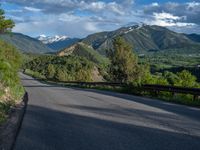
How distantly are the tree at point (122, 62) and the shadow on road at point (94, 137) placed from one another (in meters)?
54.5

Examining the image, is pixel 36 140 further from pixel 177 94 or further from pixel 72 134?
pixel 177 94

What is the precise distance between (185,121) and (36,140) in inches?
196

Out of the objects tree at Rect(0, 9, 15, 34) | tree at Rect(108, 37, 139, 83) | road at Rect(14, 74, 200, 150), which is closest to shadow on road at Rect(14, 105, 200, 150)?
road at Rect(14, 74, 200, 150)

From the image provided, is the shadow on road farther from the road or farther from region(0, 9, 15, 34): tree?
region(0, 9, 15, 34): tree

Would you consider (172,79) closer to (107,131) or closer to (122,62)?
(122,62)

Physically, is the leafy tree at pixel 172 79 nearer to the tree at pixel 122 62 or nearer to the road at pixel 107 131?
the tree at pixel 122 62

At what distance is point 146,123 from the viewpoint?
12.1 metres

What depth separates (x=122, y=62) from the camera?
67750 millimetres

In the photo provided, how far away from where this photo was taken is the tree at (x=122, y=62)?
2650 inches

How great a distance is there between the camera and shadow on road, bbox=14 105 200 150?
28.9 feet

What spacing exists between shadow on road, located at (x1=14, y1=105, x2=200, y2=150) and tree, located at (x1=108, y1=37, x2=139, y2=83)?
5446 cm

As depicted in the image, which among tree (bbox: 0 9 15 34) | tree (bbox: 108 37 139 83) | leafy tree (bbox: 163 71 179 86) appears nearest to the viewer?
tree (bbox: 0 9 15 34)

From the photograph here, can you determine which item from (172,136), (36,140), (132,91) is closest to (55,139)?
(36,140)

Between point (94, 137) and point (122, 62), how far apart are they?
58089 millimetres
